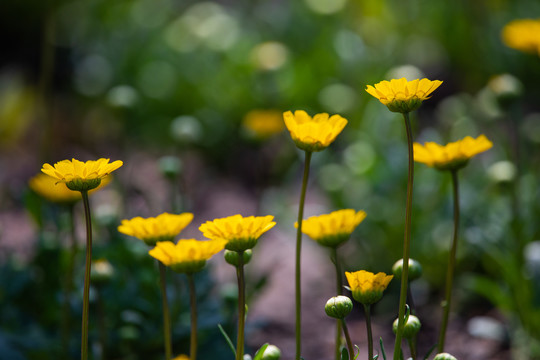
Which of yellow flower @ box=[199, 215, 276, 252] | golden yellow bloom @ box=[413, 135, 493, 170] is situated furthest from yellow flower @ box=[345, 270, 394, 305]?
golden yellow bloom @ box=[413, 135, 493, 170]

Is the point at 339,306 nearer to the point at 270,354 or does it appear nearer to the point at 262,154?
the point at 270,354

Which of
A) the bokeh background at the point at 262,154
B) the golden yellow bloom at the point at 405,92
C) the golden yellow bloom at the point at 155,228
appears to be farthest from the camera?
the bokeh background at the point at 262,154

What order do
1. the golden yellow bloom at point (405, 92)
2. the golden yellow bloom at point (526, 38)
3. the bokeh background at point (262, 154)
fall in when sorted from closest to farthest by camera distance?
the golden yellow bloom at point (405, 92)
the bokeh background at point (262, 154)
the golden yellow bloom at point (526, 38)

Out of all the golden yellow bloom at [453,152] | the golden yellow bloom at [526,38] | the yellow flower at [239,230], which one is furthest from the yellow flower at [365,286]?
the golden yellow bloom at [526,38]

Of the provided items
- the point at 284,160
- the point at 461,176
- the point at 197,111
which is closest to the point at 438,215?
the point at 461,176

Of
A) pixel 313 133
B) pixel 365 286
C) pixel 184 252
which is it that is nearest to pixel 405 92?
pixel 313 133

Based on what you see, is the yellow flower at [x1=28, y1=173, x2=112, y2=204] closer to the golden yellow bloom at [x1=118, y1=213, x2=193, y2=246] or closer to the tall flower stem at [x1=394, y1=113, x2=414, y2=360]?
the golden yellow bloom at [x1=118, y1=213, x2=193, y2=246]

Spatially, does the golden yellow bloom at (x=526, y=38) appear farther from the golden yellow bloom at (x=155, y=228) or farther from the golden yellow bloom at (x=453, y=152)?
the golden yellow bloom at (x=155, y=228)
